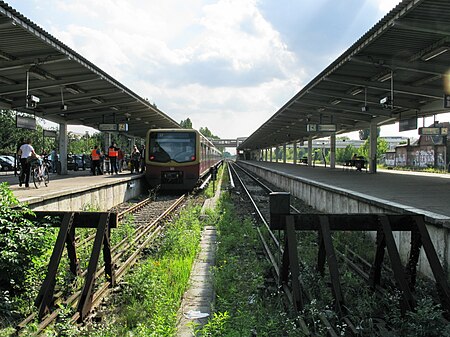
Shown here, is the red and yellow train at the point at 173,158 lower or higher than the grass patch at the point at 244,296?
higher

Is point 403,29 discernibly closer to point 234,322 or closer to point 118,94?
point 234,322

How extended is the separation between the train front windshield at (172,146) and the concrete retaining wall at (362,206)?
504 cm

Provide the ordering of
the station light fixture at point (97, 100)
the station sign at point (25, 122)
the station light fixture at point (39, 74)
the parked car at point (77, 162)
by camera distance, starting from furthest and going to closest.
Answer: the parked car at point (77, 162) < the station light fixture at point (97, 100) < the station sign at point (25, 122) < the station light fixture at point (39, 74)

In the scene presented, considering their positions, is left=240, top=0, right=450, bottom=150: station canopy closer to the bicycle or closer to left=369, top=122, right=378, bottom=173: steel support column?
left=369, top=122, right=378, bottom=173: steel support column

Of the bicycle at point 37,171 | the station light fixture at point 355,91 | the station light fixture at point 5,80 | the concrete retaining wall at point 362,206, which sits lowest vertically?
the concrete retaining wall at point 362,206

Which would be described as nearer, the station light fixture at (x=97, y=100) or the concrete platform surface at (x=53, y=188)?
the concrete platform surface at (x=53, y=188)

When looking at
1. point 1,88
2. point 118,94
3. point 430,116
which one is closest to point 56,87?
point 1,88

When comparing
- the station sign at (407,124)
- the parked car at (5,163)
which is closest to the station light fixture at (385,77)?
the station sign at (407,124)

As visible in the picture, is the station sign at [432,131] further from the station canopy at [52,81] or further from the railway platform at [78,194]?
the railway platform at [78,194]

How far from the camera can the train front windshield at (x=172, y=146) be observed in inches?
765

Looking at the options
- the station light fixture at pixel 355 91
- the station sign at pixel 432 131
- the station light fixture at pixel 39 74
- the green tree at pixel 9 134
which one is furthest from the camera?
the green tree at pixel 9 134

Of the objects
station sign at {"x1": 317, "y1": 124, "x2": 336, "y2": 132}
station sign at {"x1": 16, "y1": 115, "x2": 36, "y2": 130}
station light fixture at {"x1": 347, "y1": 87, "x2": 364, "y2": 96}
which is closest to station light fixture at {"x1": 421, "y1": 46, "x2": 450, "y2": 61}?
station light fixture at {"x1": 347, "y1": 87, "x2": 364, "y2": 96}

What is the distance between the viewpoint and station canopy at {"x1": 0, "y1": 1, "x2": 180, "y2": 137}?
10406 millimetres

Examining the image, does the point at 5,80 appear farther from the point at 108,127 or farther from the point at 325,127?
the point at 325,127
